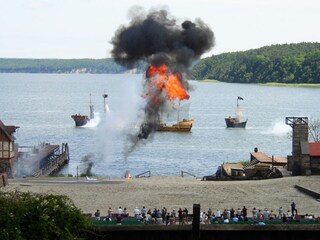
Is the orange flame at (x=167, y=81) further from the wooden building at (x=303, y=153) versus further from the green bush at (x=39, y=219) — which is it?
the green bush at (x=39, y=219)

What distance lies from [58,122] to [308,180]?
113 metres

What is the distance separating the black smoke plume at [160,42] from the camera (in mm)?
55250

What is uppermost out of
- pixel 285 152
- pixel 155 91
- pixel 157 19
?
pixel 157 19

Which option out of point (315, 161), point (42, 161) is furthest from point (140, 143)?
point (315, 161)

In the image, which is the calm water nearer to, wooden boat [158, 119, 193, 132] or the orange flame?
the orange flame

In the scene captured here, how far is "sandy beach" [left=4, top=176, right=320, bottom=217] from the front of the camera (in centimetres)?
5116

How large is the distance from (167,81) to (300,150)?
12662mm

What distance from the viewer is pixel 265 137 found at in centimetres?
14462

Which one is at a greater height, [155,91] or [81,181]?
[155,91]

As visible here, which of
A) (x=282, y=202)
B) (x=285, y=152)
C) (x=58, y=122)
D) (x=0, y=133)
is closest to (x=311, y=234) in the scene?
(x=282, y=202)

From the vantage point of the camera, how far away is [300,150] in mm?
64062

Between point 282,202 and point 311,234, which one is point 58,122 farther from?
point 311,234

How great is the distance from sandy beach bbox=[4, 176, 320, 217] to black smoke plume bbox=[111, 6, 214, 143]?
363 inches

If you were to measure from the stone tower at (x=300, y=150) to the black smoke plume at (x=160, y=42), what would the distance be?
12.7 metres
